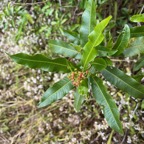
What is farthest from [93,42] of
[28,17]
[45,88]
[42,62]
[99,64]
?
[45,88]

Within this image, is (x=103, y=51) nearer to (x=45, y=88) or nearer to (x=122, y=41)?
(x=122, y=41)

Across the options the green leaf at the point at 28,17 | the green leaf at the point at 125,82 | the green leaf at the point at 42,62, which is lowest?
the green leaf at the point at 28,17

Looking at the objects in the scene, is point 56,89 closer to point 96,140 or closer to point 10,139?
point 96,140

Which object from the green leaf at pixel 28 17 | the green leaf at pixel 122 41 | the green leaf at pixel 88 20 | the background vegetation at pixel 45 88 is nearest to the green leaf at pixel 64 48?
the green leaf at pixel 88 20

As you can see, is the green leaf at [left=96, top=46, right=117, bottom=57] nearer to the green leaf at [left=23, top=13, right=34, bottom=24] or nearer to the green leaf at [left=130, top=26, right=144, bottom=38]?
the green leaf at [left=130, top=26, right=144, bottom=38]

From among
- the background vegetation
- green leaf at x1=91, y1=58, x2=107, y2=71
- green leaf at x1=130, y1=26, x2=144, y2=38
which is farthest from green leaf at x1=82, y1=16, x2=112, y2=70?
the background vegetation

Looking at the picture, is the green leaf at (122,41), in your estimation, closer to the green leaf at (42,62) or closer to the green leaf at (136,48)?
the green leaf at (136,48)
